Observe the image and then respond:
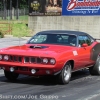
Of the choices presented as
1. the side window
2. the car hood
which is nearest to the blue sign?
the side window

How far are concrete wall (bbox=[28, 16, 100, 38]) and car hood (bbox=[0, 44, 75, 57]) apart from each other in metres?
26.7

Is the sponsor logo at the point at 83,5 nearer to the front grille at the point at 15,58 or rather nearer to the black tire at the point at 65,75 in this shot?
the black tire at the point at 65,75

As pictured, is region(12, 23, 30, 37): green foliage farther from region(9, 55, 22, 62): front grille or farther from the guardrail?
region(9, 55, 22, 62): front grille

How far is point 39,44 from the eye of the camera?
10.5 meters

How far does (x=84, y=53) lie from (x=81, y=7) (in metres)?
27.1

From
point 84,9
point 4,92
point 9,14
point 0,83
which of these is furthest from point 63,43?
point 9,14

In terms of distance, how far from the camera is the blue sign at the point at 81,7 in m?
36.7

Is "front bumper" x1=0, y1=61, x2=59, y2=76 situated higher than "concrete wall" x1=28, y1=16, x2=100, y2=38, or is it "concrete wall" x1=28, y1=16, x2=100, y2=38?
"front bumper" x1=0, y1=61, x2=59, y2=76

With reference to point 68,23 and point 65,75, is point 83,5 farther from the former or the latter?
point 65,75

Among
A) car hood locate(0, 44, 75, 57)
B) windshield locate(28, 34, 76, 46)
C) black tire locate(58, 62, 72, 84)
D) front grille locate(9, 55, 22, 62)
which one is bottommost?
black tire locate(58, 62, 72, 84)

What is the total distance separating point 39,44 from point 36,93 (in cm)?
257

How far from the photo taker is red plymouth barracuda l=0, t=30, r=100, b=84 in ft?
29.9

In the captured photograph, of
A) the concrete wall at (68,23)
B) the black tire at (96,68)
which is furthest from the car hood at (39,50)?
the concrete wall at (68,23)

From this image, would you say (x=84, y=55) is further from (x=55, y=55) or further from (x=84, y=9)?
(x=84, y=9)
